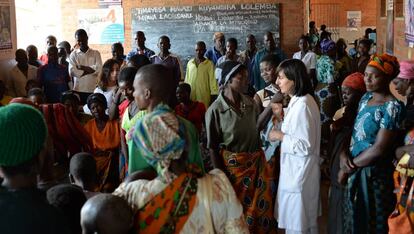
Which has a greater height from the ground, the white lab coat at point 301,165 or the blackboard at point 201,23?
the blackboard at point 201,23

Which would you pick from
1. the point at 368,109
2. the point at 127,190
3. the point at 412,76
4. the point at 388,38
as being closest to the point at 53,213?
the point at 127,190

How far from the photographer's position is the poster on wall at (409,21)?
7.14m

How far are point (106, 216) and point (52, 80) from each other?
5.85 metres

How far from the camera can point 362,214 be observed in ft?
13.7

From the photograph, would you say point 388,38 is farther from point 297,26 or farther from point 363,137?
point 363,137

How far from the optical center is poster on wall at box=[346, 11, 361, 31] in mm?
19672

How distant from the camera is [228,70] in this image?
4.62 m

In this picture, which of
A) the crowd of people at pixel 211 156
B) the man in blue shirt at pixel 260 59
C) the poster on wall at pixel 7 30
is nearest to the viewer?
the crowd of people at pixel 211 156

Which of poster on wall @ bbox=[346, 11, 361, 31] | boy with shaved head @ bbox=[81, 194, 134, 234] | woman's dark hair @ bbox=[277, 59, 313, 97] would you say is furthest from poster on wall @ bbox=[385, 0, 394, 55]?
poster on wall @ bbox=[346, 11, 361, 31]

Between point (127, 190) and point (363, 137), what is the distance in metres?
2.18

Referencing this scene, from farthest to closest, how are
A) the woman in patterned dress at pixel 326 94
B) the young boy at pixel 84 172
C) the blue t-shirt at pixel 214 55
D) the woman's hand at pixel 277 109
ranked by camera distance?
the blue t-shirt at pixel 214 55 < the woman in patterned dress at pixel 326 94 < the woman's hand at pixel 277 109 < the young boy at pixel 84 172

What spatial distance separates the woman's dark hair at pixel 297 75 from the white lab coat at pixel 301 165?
4cm

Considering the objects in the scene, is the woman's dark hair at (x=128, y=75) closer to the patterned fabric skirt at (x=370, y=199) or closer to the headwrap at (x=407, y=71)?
the patterned fabric skirt at (x=370, y=199)

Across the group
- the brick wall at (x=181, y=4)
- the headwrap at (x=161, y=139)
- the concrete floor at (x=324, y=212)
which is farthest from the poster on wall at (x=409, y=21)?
the headwrap at (x=161, y=139)
